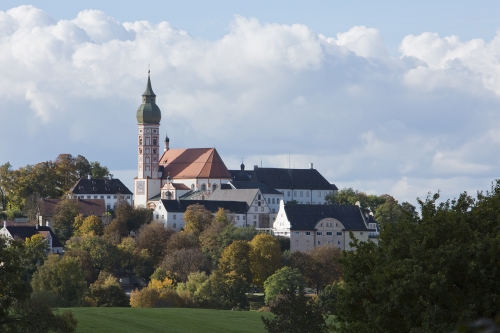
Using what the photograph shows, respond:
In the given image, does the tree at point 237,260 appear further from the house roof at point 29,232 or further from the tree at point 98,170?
the tree at point 98,170

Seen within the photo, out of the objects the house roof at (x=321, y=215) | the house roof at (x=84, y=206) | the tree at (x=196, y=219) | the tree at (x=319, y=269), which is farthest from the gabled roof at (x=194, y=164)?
the tree at (x=319, y=269)

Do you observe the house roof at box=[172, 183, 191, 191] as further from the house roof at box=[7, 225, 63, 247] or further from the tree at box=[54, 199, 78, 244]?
the house roof at box=[7, 225, 63, 247]

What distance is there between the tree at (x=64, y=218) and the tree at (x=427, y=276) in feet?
310

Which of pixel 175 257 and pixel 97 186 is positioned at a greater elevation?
pixel 97 186

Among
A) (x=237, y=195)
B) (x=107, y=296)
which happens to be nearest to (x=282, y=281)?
(x=107, y=296)

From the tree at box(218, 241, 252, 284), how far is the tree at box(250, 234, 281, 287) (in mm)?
555

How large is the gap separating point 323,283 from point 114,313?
39860 millimetres

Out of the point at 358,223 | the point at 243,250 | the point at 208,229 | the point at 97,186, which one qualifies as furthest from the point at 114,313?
the point at 97,186

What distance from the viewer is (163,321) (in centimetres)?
6244

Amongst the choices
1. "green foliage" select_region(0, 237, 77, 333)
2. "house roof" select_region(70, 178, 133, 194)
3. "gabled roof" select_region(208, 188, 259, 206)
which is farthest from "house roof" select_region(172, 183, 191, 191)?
"green foliage" select_region(0, 237, 77, 333)

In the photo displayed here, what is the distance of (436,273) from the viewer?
3094cm

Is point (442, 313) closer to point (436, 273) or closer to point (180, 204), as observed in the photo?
point (436, 273)

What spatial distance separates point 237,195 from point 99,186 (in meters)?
17.9

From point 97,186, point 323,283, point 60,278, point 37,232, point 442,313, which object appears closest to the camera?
point 442,313
